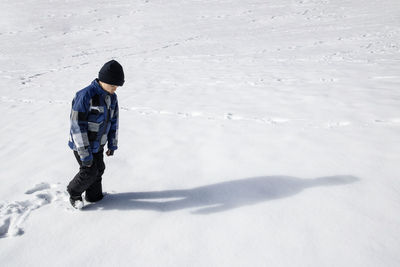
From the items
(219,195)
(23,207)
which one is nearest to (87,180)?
(23,207)

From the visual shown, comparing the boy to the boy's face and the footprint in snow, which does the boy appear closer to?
the boy's face

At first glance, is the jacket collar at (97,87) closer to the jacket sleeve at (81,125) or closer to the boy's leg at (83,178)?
the jacket sleeve at (81,125)

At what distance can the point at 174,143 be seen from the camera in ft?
15.8

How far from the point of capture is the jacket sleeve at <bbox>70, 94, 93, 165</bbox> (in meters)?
2.82

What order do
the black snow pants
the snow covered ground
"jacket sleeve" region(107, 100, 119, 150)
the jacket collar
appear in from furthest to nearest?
"jacket sleeve" region(107, 100, 119, 150)
the black snow pants
the jacket collar
the snow covered ground

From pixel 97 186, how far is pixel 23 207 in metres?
0.84

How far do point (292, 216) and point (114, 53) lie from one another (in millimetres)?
14451

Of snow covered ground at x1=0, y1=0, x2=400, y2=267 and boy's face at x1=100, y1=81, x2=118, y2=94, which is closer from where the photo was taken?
snow covered ground at x1=0, y1=0, x2=400, y2=267

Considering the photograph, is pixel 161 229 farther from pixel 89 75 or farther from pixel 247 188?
pixel 89 75

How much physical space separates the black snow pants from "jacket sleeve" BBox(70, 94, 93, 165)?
0.18m

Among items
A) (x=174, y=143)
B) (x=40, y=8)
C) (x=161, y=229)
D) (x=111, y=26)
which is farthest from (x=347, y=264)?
(x=40, y=8)

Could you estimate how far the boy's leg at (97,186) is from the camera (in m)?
3.15

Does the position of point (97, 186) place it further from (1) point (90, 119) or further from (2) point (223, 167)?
(2) point (223, 167)

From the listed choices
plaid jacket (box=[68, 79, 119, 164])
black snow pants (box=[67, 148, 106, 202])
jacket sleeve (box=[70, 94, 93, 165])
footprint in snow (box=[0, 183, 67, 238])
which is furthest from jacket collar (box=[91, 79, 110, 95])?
footprint in snow (box=[0, 183, 67, 238])
